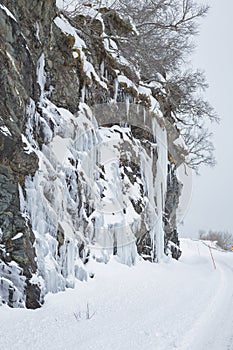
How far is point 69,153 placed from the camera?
5.92 meters

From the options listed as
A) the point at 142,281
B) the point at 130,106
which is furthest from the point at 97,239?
the point at 130,106

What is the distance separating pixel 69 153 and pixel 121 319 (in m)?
3.04

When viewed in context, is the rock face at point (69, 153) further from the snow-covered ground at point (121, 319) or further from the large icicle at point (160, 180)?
the snow-covered ground at point (121, 319)

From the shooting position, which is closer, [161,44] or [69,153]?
[69,153]

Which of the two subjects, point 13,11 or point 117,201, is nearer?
point 13,11

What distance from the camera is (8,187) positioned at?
4.12m

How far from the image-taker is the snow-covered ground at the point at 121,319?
3182mm

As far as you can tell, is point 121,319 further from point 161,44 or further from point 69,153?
point 161,44

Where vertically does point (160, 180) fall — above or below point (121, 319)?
above

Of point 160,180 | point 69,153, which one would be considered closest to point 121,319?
point 69,153

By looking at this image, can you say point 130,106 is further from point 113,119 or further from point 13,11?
point 13,11

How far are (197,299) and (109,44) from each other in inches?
271

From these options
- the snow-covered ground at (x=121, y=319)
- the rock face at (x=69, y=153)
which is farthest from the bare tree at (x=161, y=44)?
the snow-covered ground at (x=121, y=319)

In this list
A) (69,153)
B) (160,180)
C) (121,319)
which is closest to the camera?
(121,319)
